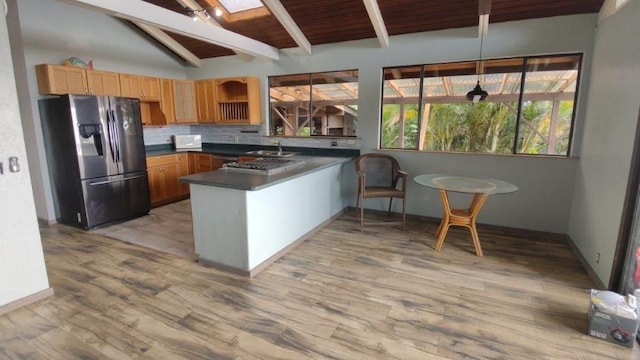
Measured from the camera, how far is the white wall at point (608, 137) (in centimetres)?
243

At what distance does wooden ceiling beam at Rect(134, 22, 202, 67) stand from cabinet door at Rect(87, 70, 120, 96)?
94 centimetres

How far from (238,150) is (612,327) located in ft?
17.1

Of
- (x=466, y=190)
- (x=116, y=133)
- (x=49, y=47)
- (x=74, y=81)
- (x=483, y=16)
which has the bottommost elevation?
(x=466, y=190)

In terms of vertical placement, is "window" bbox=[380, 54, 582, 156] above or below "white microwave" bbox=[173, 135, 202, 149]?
above

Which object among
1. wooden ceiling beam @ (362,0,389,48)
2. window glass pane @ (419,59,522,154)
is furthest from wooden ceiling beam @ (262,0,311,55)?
window glass pane @ (419,59,522,154)

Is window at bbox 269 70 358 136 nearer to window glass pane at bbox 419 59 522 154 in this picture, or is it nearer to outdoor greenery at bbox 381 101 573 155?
outdoor greenery at bbox 381 101 573 155

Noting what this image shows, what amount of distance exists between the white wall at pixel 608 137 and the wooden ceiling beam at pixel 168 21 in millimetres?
3944

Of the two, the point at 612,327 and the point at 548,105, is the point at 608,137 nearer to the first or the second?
the point at 548,105

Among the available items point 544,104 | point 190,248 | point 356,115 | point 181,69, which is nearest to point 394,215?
point 356,115

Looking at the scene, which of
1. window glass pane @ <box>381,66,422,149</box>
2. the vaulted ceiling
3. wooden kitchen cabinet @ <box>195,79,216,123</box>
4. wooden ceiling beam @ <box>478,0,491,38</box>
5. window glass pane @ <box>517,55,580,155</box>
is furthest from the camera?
wooden kitchen cabinet @ <box>195,79,216,123</box>

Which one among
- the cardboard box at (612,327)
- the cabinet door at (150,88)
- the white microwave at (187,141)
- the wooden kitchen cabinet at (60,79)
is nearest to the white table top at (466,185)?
the cardboard box at (612,327)

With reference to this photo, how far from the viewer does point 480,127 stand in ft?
15.1

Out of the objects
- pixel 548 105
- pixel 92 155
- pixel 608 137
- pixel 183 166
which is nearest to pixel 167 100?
pixel 183 166

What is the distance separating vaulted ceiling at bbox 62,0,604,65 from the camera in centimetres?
Answer: 333
